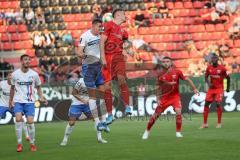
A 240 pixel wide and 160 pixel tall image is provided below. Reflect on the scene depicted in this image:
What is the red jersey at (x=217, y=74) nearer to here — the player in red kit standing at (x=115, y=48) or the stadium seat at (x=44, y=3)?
the player in red kit standing at (x=115, y=48)

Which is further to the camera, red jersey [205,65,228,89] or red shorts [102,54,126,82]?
red jersey [205,65,228,89]

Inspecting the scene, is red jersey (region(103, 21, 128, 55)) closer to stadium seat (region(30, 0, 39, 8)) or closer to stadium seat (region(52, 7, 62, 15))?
stadium seat (region(30, 0, 39, 8))

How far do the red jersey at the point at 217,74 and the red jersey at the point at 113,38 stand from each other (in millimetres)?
9790

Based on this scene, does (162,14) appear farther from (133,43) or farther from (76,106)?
(76,106)

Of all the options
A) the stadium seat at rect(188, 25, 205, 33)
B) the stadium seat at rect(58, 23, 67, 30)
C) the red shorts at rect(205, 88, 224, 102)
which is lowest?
the red shorts at rect(205, 88, 224, 102)

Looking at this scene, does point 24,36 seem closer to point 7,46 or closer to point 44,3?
point 7,46

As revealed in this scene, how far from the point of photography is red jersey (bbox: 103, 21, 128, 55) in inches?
589

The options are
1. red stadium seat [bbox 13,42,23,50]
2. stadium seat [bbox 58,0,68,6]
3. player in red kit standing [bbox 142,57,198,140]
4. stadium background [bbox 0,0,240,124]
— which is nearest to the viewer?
player in red kit standing [bbox 142,57,198,140]

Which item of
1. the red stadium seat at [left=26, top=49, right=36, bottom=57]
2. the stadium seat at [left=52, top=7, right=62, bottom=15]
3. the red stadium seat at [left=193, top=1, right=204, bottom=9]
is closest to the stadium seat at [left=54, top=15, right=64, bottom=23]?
the stadium seat at [left=52, top=7, right=62, bottom=15]

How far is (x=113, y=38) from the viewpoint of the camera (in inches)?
591

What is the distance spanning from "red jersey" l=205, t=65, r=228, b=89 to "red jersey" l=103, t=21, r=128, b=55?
32.1 ft

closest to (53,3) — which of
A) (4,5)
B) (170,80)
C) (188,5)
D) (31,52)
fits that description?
(4,5)

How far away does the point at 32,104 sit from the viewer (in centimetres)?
1684

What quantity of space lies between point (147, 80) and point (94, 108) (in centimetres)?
1365
